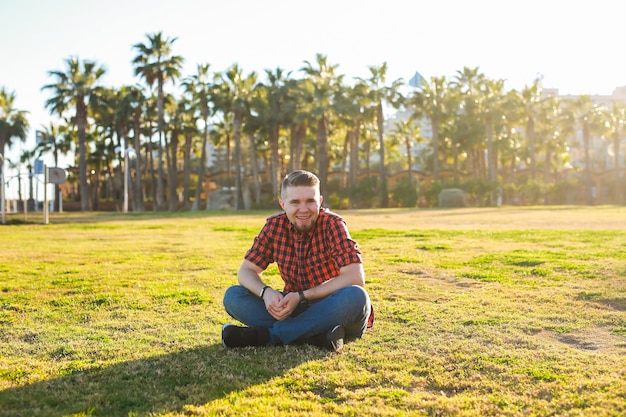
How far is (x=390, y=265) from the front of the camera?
10.5 m

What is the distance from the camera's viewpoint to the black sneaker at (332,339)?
4.75m

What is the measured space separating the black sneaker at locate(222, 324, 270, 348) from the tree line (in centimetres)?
4347

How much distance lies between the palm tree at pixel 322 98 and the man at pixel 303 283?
141ft

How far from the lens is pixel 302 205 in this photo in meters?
4.92

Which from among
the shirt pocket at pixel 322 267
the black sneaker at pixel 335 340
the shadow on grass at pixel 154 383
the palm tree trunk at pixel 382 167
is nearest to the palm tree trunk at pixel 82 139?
the palm tree trunk at pixel 382 167

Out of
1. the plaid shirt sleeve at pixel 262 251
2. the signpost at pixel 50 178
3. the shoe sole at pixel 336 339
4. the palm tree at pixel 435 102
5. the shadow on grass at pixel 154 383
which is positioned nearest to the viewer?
the shadow on grass at pixel 154 383

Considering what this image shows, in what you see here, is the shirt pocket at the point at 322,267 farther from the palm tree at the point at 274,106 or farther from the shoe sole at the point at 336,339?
the palm tree at the point at 274,106

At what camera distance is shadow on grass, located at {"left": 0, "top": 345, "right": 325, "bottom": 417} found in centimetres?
359

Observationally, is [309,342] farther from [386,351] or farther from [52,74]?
[52,74]

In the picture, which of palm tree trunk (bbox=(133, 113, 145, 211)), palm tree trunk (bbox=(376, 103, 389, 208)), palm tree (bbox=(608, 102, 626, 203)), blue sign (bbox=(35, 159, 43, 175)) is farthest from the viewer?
palm tree (bbox=(608, 102, 626, 203))

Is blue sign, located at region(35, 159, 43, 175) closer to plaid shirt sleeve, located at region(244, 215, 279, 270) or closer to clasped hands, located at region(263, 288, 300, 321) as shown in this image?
plaid shirt sleeve, located at region(244, 215, 279, 270)

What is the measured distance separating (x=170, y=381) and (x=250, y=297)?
1.26 m

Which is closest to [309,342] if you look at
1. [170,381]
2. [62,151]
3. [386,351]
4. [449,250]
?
[386,351]

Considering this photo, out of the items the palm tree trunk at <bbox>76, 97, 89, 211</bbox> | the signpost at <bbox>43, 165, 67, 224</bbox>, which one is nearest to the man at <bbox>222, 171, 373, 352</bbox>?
the signpost at <bbox>43, 165, 67, 224</bbox>
